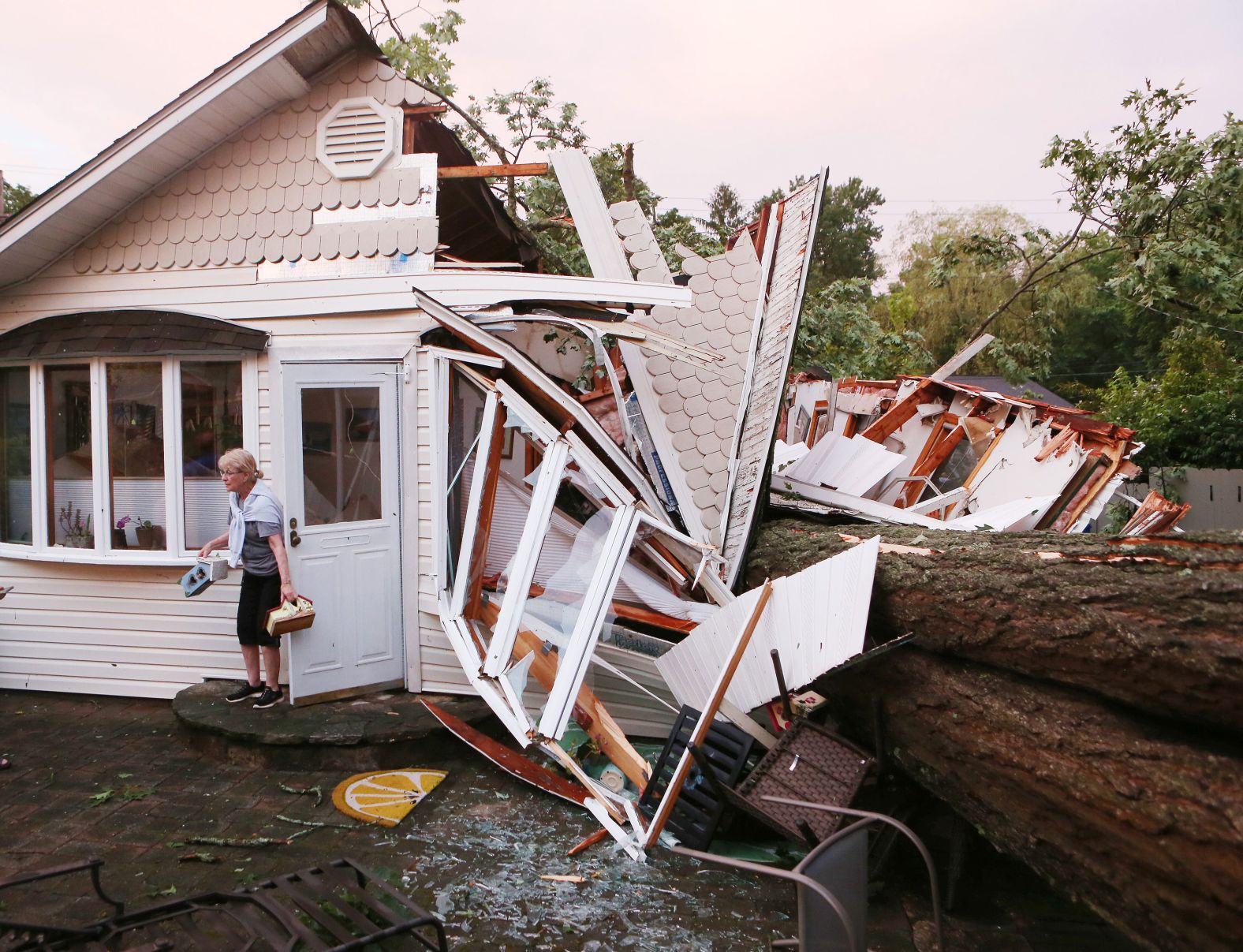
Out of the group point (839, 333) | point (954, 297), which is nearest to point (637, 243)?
point (839, 333)

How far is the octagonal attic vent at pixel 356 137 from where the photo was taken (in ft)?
17.7

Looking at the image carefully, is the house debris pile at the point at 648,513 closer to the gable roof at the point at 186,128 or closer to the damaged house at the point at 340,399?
the damaged house at the point at 340,399

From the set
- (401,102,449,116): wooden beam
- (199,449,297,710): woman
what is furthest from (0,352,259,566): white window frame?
(401,102,449,116): wooden beam

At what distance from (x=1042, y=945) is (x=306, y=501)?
14.6 feet

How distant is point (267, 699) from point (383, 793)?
1214 millimetres

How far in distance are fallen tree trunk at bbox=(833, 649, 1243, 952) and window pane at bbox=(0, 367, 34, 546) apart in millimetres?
6114

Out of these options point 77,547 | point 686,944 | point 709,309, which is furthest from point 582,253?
point 686,944

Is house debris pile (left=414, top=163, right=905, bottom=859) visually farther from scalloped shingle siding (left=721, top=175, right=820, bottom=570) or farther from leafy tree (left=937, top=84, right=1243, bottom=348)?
leafy tree (left=937, top=84, right=1243, bottom=348)

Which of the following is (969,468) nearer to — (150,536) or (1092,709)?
(1092,709)

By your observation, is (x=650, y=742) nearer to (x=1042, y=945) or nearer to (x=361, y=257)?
(x=1042, y=945)

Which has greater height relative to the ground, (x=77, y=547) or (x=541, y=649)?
(x=77, y=547)

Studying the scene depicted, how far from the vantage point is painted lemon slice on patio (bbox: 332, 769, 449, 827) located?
4.08 metres

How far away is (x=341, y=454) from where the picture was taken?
5164mm

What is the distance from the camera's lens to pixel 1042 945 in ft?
10.3
